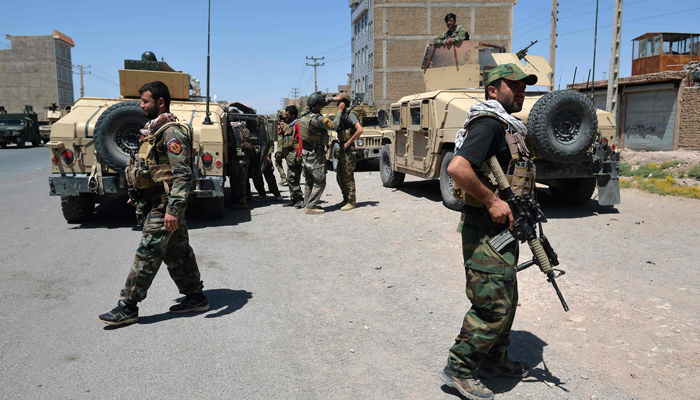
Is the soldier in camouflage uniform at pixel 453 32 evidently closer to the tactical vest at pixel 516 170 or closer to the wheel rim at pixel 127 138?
the wheel rim at pixel 127 138

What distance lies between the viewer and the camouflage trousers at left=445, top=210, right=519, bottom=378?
9.16 feet

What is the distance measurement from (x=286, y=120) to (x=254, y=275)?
18.5 ft

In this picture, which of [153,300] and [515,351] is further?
[153,300]

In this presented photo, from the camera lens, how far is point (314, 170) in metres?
8.66

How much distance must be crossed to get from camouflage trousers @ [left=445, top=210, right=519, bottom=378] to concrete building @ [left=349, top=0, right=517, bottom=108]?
149ft

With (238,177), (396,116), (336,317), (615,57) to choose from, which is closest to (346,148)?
(238,177)

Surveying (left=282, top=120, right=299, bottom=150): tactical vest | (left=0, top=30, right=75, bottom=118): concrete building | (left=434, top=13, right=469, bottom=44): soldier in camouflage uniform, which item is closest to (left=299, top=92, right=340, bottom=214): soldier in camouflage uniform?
(left=282, top=120, right=299, bottom=150): tactical vest

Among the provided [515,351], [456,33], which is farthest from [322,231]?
[456,33]

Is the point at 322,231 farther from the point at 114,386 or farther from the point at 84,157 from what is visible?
the point at 114,386

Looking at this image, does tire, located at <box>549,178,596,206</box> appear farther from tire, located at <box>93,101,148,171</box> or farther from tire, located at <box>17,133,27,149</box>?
tire, located at <box>17,133,27,149</box>

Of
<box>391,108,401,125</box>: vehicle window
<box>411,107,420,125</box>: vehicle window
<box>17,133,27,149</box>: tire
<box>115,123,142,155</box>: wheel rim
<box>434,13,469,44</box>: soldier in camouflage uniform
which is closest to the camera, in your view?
<box>115,123,142,155</box>: wheel rim

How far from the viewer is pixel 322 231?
741 cm

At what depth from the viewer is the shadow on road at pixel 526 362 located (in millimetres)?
3018

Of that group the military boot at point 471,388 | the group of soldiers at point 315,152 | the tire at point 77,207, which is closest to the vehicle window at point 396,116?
the group of soldiers at point 315,152
